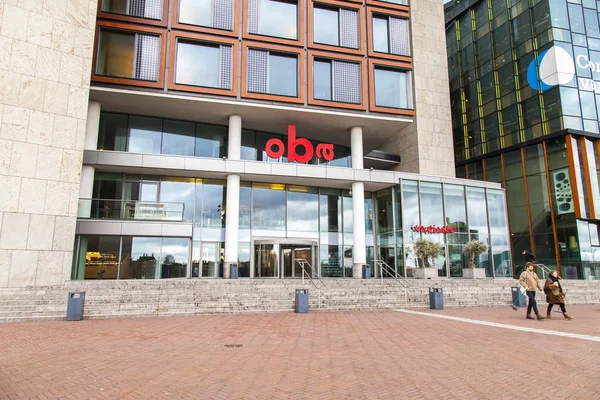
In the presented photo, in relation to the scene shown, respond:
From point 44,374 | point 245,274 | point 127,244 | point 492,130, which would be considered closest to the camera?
point 44,374

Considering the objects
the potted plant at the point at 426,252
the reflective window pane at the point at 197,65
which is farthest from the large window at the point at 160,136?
the potted plant at the point at 426,252

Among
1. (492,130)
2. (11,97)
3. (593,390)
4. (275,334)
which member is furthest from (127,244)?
(492,130)

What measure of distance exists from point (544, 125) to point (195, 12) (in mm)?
28288

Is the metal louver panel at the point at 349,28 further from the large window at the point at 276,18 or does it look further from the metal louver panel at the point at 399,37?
the large window at the point at 276,18

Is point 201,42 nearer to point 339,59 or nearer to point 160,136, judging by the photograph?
point 160,136

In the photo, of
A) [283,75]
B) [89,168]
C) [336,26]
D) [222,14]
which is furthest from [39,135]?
[336,26]

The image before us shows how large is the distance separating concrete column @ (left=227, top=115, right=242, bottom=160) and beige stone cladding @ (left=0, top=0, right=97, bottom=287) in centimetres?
940

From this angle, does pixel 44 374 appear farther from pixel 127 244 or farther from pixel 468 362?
pixel 127 244

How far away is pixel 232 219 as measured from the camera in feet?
86.6

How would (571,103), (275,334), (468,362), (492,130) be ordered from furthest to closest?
(492,130) → (571,103) → (275,334) → (468,362)

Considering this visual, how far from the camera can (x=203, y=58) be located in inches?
1043

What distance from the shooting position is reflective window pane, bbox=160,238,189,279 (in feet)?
78.7

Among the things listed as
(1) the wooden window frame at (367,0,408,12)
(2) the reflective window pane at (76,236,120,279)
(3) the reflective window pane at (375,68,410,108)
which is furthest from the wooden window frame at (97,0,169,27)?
(3) the reflective window pane at (375,68,410,108)

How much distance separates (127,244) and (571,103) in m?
34.2
